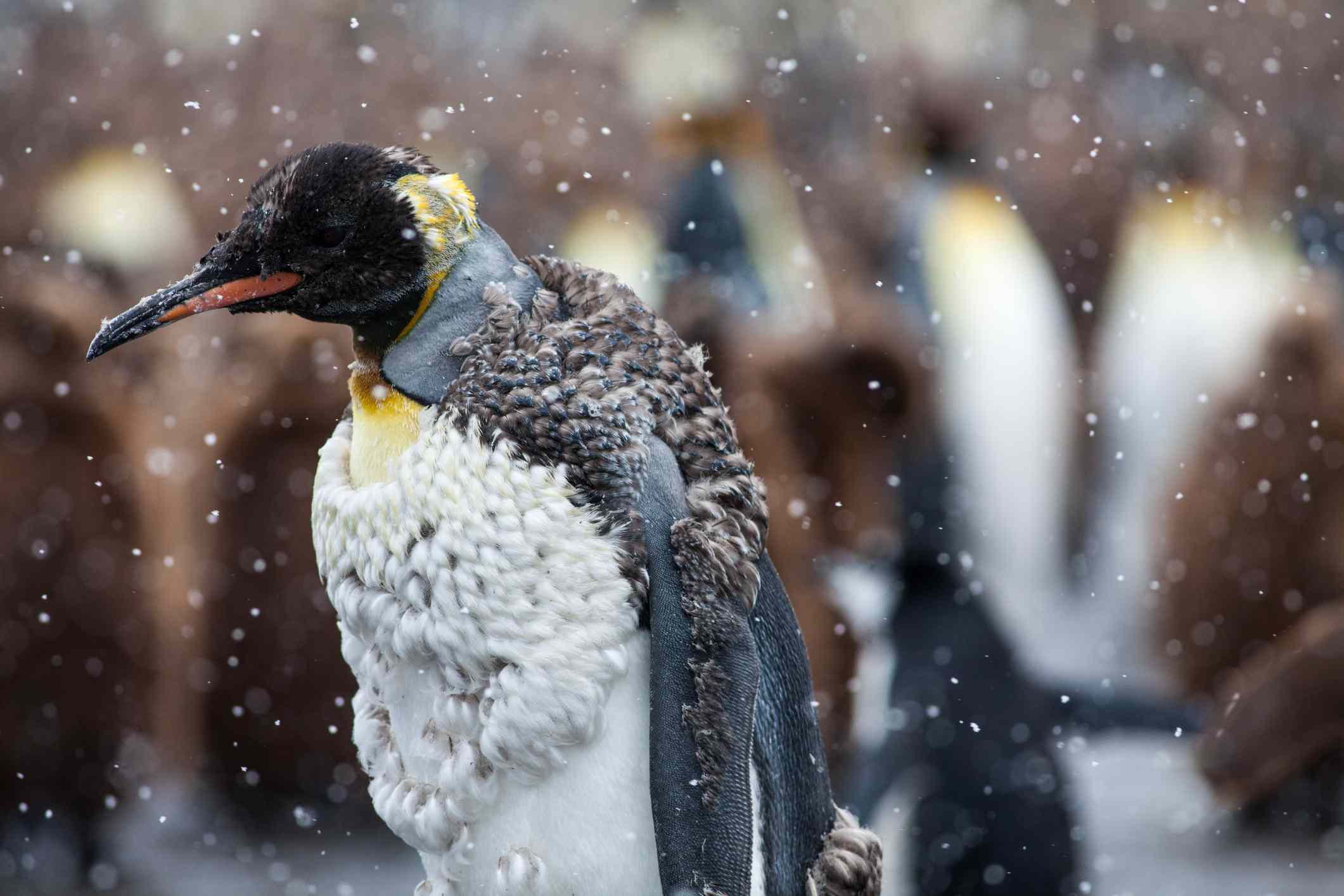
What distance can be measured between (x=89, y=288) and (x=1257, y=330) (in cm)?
151

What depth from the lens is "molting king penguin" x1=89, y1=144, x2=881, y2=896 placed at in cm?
60

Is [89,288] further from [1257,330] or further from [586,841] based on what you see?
[1257,330]

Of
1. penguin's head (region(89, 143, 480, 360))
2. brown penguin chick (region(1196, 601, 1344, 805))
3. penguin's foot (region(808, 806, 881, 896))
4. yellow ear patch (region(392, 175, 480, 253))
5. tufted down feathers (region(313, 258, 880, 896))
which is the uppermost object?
brown penguin chick (region(1196, 601, 1344, 805))

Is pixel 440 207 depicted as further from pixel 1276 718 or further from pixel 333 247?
pixel 1276 718

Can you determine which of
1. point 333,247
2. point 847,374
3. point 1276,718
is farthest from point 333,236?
point 1276,718

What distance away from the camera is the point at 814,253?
4.80 feet

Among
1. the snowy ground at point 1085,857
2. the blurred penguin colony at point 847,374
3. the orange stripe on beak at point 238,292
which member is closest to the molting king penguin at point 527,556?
the orange stripe on beak at point 238,292

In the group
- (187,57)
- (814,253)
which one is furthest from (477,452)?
(187,57)

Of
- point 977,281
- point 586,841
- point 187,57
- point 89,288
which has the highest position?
point 977,281

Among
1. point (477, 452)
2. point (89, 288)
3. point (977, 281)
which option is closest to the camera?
point (477, 452)

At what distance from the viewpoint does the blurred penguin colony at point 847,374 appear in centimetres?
140

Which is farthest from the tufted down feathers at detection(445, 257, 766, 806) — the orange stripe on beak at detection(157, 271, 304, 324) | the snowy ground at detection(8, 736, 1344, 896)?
the snowy ground at detection(8, 736, 1344, 896)

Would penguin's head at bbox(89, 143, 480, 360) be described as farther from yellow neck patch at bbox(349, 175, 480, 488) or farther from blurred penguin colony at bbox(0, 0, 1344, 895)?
blurred penguin colony at bbox(0, 0, 1344, 895)

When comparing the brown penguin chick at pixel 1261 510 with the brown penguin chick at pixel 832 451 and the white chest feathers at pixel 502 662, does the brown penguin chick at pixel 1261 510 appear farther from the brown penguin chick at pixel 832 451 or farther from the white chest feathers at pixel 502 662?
the white chest feathers at pixel 502 662
